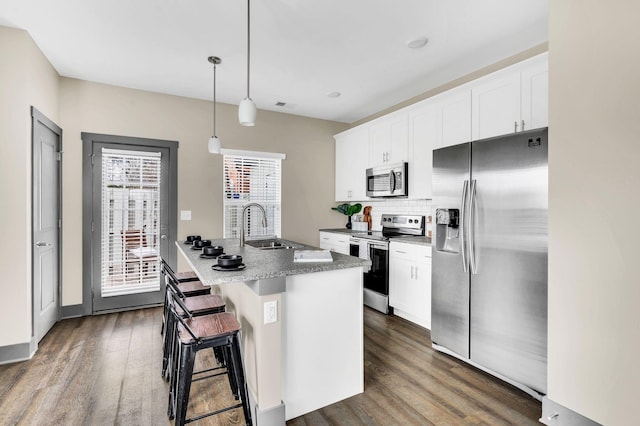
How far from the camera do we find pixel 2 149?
2736 millimetres

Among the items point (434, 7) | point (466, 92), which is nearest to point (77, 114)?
point (434, 7)

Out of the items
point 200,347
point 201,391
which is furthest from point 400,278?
point 200,347

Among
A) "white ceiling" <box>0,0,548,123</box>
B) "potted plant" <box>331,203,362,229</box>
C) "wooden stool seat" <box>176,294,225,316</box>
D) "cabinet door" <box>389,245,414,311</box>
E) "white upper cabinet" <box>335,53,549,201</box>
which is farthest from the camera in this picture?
"potted plant" <box>331,203,362,229</box>

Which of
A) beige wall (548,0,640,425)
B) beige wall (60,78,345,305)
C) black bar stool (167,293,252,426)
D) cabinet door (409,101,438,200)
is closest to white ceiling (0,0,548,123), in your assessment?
beige wall (60,78,345,305)

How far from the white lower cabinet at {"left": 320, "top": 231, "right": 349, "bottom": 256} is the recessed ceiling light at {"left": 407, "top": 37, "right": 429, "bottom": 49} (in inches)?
101

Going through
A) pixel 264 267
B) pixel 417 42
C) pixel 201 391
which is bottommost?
pixel 201 391

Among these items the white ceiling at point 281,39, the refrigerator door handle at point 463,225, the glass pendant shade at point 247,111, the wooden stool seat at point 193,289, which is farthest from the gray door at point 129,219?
the refrigerator door handle at point 463,225

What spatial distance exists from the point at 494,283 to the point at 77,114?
470 centimetres

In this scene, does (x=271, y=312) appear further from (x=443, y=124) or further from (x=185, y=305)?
(x=443, y=124)

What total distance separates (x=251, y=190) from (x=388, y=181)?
6.60 ft

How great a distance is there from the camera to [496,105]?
10.0 feet

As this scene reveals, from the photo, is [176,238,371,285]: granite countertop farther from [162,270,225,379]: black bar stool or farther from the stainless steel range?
the stainless steel range

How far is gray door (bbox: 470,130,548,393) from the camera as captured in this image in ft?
7.14

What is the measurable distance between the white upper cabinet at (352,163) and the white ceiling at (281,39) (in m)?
0.96
